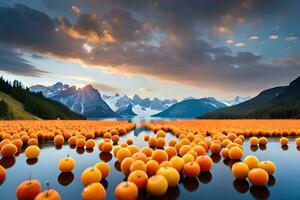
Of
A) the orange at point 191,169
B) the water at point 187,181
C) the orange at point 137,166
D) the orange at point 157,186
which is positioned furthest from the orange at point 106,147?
the orange at point 157,186

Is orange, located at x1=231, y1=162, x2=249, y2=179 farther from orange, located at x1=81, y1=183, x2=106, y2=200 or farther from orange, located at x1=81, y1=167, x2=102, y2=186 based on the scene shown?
orange, located at x1=81, y1=183, x2=106, y2=200

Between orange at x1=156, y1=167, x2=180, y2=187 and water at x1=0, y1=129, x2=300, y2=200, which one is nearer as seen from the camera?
water at x1=0, y1=129, x2=300, y2=200

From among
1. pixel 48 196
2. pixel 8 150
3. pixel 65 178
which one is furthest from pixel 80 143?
pixel 48 196

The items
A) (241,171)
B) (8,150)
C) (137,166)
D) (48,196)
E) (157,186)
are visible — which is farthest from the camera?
(8,150)

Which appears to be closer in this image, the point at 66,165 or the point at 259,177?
the point at 259,177

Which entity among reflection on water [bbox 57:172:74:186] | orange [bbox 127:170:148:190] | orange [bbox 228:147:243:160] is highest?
orange [bbox 228:147:243:160]

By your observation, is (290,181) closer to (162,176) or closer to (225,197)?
(225,197)

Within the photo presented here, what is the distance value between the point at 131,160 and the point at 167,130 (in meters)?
13.6

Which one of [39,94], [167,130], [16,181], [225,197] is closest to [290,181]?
[225,197]

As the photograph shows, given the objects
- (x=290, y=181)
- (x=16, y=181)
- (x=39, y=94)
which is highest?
(x=39, y=94)

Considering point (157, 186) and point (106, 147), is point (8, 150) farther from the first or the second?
point (157, 186)

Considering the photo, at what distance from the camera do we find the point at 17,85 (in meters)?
124

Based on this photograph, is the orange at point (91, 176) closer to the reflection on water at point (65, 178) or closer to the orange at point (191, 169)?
the reflection on water at point (65, 178)

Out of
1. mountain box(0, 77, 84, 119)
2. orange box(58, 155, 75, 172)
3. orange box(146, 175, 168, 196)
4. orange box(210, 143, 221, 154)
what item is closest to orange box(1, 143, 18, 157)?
orange box(58, 155, 75, 172)
